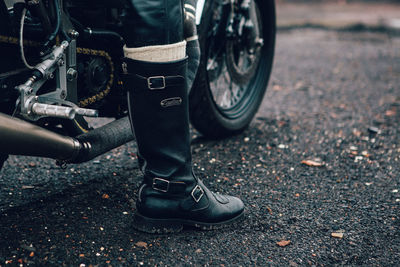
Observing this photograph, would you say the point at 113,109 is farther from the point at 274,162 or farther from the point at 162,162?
the point at 274,162

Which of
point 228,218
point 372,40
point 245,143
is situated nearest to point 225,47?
point 245,143

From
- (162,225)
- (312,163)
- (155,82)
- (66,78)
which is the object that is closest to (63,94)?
(66,78)

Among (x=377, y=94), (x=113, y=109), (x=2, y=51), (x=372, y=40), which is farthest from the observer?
(x=372, y=40)

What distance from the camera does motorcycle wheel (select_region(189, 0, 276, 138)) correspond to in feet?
7.73

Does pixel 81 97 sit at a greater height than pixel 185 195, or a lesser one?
greater

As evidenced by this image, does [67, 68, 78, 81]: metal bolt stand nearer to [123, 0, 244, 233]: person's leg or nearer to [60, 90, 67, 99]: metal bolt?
[60, 90, 67, 99]: metal bolt

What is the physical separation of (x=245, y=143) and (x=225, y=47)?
0.51 metres

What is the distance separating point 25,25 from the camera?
151 cm

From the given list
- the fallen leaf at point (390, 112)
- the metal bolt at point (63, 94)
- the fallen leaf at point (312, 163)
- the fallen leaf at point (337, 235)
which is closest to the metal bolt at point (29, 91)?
the metal bolt at point (63, 94)

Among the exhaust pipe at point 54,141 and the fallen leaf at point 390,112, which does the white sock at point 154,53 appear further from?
the fallen leaf at point 390,112

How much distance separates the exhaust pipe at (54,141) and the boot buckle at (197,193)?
0.34 m

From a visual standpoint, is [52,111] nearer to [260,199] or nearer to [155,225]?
[155,225]

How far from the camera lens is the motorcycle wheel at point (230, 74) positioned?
2.36 m

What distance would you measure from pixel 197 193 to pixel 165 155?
0.18 metres
